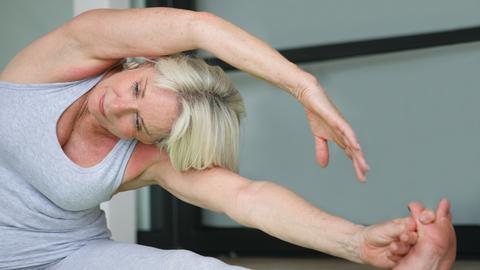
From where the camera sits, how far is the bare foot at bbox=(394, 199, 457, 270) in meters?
1.39

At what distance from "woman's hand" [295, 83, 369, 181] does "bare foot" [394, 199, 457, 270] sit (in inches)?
5.2

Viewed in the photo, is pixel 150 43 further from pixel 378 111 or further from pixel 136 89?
pixel 378 111

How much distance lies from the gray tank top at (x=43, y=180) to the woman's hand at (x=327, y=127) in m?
0.56

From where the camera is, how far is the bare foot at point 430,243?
1.39m

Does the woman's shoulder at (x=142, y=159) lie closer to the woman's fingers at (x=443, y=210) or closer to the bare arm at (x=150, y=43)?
the bare arm at (x=150, y=43)

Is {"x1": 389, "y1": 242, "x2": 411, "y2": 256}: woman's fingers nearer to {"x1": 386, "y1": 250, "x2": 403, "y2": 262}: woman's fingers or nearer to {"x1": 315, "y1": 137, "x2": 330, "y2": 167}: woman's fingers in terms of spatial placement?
{"x1": 386, "y1": 250, "x2": 403, "y2": 262}: woman's fingers

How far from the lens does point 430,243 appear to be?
1393 mm

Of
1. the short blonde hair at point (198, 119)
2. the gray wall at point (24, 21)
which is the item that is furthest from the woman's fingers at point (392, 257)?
the gray wall at point (24, 21)

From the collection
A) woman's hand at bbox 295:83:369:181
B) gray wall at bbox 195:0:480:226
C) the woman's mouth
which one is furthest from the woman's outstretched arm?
gray wall at bbox 195:0:480:226

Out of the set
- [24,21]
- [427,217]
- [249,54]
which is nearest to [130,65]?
[249,54]

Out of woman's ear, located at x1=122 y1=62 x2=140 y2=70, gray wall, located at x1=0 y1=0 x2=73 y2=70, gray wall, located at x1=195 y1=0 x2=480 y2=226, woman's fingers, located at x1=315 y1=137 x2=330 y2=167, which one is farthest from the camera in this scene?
gray wall, located at x1=0 y1=0 x2=73 y2=70

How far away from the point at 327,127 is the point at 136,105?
17.3 inches

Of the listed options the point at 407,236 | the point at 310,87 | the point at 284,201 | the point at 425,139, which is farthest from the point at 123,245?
the point at 425,139

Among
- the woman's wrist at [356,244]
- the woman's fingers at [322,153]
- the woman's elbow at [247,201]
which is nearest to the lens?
the woman's wrist at [356,244]
